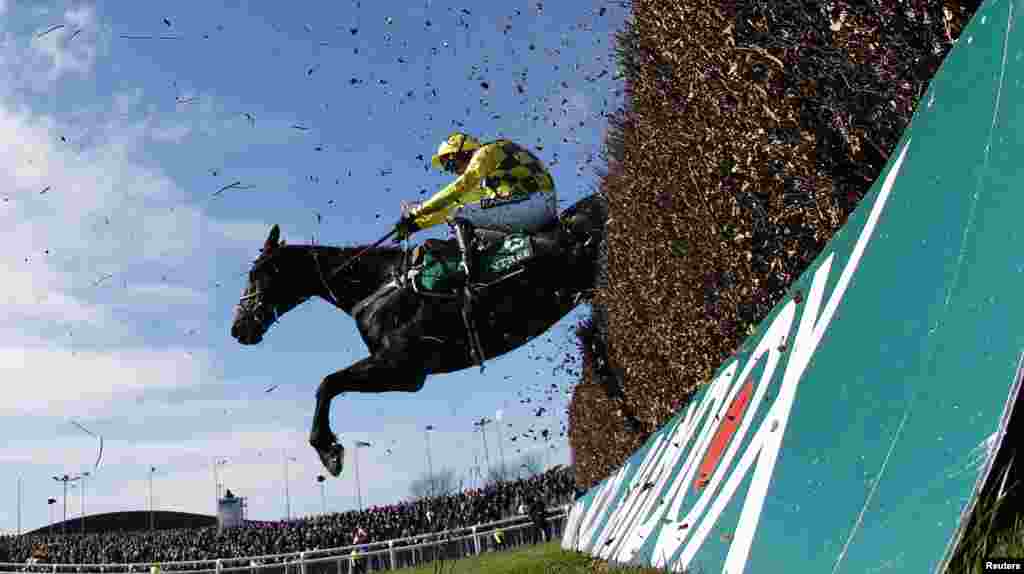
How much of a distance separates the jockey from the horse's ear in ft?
7.89

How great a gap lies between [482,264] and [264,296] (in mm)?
3174

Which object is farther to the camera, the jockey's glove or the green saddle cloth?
the jockey's glove

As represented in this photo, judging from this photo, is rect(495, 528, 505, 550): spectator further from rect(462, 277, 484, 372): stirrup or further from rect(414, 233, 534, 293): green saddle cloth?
rect(414, 233, 534, 293): green saddle cloth

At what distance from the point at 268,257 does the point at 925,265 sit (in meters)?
9.66

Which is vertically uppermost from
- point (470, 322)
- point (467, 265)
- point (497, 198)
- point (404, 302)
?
point (497, 198)

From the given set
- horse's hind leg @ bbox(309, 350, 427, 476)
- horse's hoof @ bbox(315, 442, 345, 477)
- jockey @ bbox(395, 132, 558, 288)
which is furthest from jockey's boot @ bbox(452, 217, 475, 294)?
horse's hoof @ bbox(315, 442, 345, 477)

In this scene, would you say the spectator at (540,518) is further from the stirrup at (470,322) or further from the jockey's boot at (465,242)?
the jockey's boot at (465,242)

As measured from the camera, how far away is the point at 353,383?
400 inches

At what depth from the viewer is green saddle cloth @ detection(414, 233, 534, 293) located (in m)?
9.46

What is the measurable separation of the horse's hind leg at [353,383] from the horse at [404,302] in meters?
0.01

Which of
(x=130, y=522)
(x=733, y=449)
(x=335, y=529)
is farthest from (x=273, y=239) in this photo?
(x=130, y=522)

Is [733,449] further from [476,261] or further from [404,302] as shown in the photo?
[404,302]

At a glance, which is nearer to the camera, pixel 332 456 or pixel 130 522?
pixel 332 456

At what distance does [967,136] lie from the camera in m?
2.26
